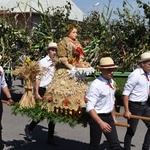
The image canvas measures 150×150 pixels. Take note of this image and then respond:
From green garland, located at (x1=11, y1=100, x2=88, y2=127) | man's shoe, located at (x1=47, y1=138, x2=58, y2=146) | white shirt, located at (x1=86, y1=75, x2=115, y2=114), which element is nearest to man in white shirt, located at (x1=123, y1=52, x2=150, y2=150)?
green garland, located at (x1=11, y1=100, x2=88, y2=127)

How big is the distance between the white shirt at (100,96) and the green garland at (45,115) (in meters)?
0.89

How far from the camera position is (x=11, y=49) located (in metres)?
11.8

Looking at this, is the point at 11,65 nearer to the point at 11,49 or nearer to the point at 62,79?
the point at 11,49

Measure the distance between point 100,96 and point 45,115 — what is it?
151cm

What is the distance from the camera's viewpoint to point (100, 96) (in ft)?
16.2

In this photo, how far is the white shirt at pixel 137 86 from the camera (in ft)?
19.3

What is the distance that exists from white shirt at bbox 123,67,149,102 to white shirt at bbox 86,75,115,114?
0.86 metres

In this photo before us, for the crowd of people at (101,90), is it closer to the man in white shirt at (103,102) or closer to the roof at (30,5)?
the man in white shirt at (103,102)

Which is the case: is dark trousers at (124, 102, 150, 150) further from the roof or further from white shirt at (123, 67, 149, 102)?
the roof

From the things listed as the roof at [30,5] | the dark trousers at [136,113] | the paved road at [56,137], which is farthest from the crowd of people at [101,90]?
the roof at [30,5]

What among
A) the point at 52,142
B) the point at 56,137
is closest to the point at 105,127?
the point at 52,142

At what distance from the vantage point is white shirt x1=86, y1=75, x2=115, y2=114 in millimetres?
Result: 4898

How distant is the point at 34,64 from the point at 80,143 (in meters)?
1.74

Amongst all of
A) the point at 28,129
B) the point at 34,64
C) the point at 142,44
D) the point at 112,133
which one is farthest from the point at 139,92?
the point at 142,44
